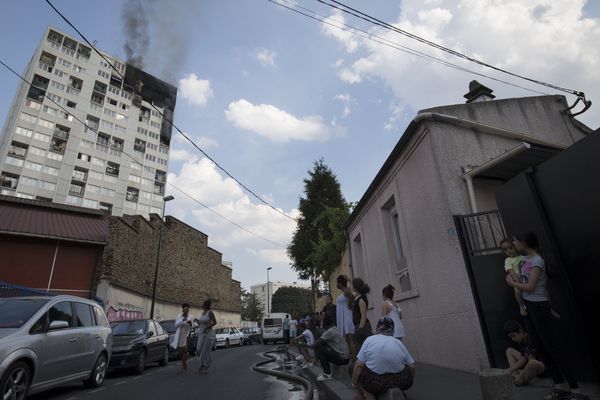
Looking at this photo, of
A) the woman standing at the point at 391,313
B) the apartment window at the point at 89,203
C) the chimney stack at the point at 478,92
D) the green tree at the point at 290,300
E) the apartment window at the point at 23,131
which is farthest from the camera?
the green tree at the point at 290,300

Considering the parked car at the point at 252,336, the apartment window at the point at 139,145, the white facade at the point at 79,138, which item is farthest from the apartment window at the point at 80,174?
the parked car at the point at 252,336

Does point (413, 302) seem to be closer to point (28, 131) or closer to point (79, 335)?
point (79, 335)

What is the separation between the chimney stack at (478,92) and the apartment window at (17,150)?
53.1m

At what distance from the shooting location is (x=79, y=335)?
244 inches

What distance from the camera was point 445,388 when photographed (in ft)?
15.4

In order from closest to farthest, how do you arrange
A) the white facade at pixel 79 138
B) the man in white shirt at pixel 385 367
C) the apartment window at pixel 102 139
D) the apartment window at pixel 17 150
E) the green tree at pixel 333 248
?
the man in white shirt at pixel 385 367 → the green tree at pixel 333 248 → the apartment window at pixel 17 150 → the white facade at pixel 79 138 → the apartment window at pixel 102 139

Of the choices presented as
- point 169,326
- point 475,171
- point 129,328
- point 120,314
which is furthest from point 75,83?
point 475,171

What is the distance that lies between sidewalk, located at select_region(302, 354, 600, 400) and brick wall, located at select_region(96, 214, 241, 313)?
16627mm

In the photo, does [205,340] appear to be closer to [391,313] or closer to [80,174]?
[391,313]

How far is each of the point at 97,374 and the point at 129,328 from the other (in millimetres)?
3854

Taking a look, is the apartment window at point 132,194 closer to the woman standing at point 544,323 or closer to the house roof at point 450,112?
the house roof at point 450,112

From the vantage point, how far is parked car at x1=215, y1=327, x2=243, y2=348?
24.7 metres

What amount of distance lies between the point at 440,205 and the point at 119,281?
18452 millimetres

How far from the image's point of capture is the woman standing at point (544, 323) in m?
3.48
